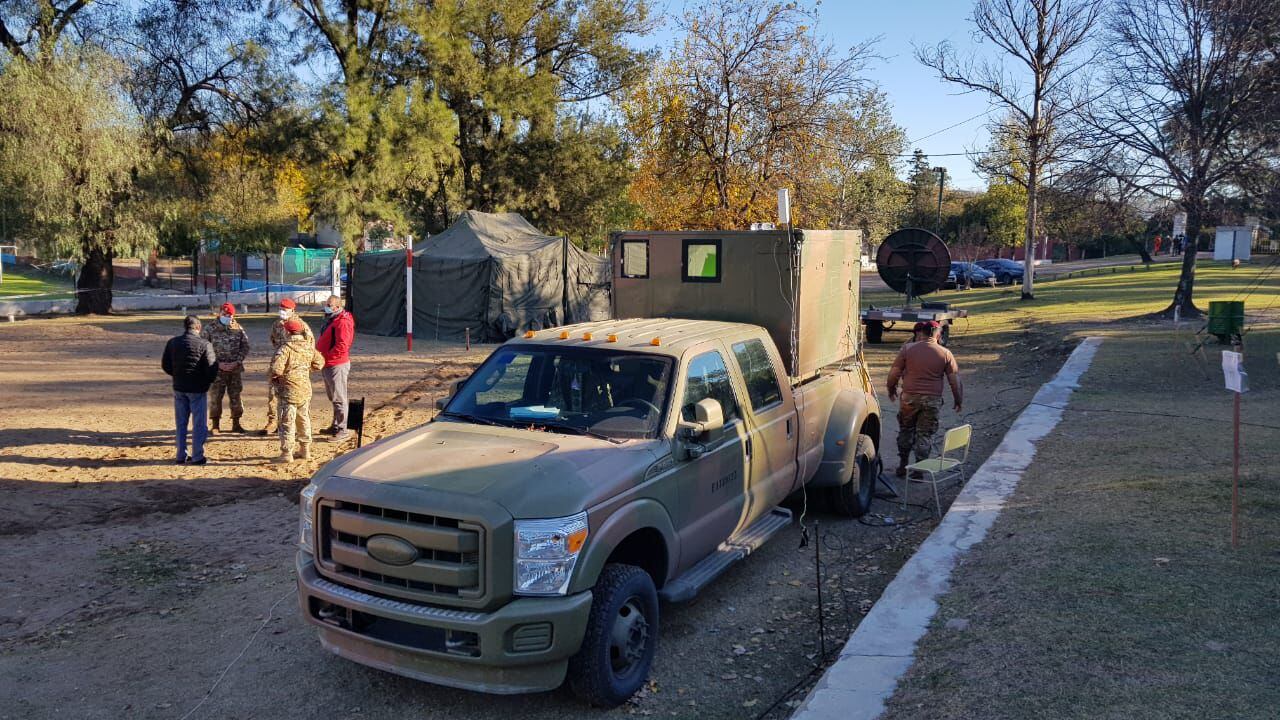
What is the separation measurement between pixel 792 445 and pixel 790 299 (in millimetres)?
1509

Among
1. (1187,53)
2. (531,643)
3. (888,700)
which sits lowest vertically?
(888,700)

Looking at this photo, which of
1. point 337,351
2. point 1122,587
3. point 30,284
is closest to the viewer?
point 1122,587

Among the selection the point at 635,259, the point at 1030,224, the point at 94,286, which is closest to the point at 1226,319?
the point at 635,259

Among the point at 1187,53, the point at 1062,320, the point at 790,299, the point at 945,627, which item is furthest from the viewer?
the point at 1062,320

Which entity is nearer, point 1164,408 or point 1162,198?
point 1164,408

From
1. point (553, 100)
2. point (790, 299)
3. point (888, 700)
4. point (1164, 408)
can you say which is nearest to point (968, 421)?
point (1164, 408)

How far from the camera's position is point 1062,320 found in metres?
24.8

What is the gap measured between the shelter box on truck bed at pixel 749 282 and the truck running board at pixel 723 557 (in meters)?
1.67

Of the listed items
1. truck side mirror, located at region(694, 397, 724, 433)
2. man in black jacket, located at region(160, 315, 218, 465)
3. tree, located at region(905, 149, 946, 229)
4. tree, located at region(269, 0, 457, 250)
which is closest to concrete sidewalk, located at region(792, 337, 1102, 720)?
truck side mirror, located at region(694, 397, 724, 433)

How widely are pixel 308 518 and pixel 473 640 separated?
44.8 inches

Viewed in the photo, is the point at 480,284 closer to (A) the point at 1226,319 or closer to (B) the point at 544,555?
(A) the point at 1226,319

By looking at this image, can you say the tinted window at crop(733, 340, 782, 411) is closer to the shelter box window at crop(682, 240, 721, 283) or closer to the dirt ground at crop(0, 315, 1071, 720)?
the dirt ground at crop(0, 315, 1071, 720)

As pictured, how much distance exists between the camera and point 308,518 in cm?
456

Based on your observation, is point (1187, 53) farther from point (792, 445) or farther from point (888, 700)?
point (888, 700)
